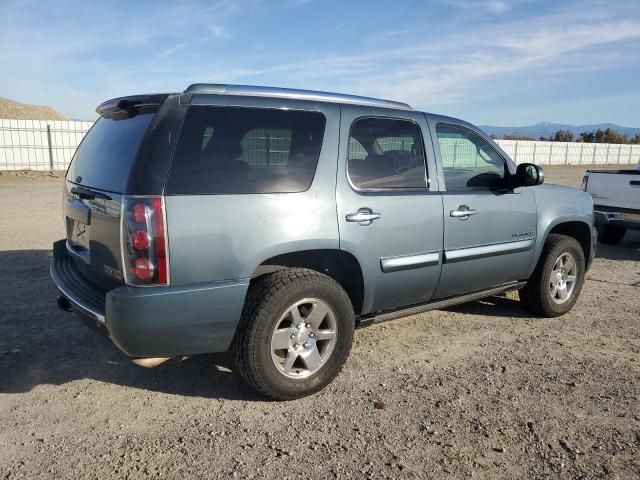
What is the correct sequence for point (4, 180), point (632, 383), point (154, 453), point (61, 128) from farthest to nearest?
point (61, 128) → point (4, 180) → point (632, 383) → point (154, 453)

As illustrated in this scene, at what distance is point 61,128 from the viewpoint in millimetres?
21688

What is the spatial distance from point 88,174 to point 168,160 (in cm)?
85

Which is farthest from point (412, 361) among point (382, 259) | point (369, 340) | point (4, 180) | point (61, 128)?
point (61, 128)

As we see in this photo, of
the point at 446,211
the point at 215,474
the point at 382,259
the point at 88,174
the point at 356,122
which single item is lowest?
the point at 215,474

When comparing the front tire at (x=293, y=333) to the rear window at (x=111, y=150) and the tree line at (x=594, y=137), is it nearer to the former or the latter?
the rear window at (x=111, y=150)

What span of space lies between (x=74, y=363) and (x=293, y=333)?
172 cm

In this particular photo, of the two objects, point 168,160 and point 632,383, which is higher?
point 168,160

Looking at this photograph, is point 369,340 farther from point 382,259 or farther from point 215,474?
point 215,474

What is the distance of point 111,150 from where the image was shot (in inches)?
131

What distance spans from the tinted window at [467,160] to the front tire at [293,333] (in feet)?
4.94

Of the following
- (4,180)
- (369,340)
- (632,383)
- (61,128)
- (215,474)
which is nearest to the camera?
(215,474)

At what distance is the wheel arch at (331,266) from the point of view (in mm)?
3383

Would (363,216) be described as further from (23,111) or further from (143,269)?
(23,111)

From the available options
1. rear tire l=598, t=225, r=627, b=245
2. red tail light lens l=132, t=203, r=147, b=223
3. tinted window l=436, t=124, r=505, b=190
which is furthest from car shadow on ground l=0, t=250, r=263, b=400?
rear tire l=598, t=225, r=627, b=245
